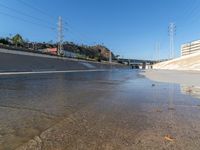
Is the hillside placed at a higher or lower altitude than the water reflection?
higher

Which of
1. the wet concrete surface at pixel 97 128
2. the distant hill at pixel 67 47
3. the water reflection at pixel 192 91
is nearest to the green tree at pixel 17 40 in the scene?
the distant hill at pixel 67 47

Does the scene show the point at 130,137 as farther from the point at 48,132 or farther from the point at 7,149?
the point at 7,149

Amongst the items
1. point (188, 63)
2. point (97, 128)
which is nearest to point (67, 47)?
point (188, 63)

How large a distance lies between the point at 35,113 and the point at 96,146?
274cm

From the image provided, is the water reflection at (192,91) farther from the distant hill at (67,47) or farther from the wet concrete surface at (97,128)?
the distant hill at (67,47)

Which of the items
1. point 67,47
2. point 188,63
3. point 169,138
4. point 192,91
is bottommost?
point 169,138

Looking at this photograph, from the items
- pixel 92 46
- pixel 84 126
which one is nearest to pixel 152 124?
pixel 84 126

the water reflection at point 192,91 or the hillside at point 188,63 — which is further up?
the hillside at point 188,63

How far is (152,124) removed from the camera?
16.1ft

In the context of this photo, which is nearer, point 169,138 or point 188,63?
point 169,138

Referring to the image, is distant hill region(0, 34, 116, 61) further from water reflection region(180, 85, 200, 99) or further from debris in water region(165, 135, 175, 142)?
debris in water region(165, 135, 175, 142)

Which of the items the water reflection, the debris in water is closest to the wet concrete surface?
the debris in water

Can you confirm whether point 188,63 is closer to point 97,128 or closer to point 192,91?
point 192,91

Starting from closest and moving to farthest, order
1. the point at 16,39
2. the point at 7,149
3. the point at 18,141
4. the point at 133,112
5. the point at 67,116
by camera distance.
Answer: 1. the point at 7,149
2. the point at 18,141
3. the point at 67,116
4. the point at 133,112
5. the point at 16,39
